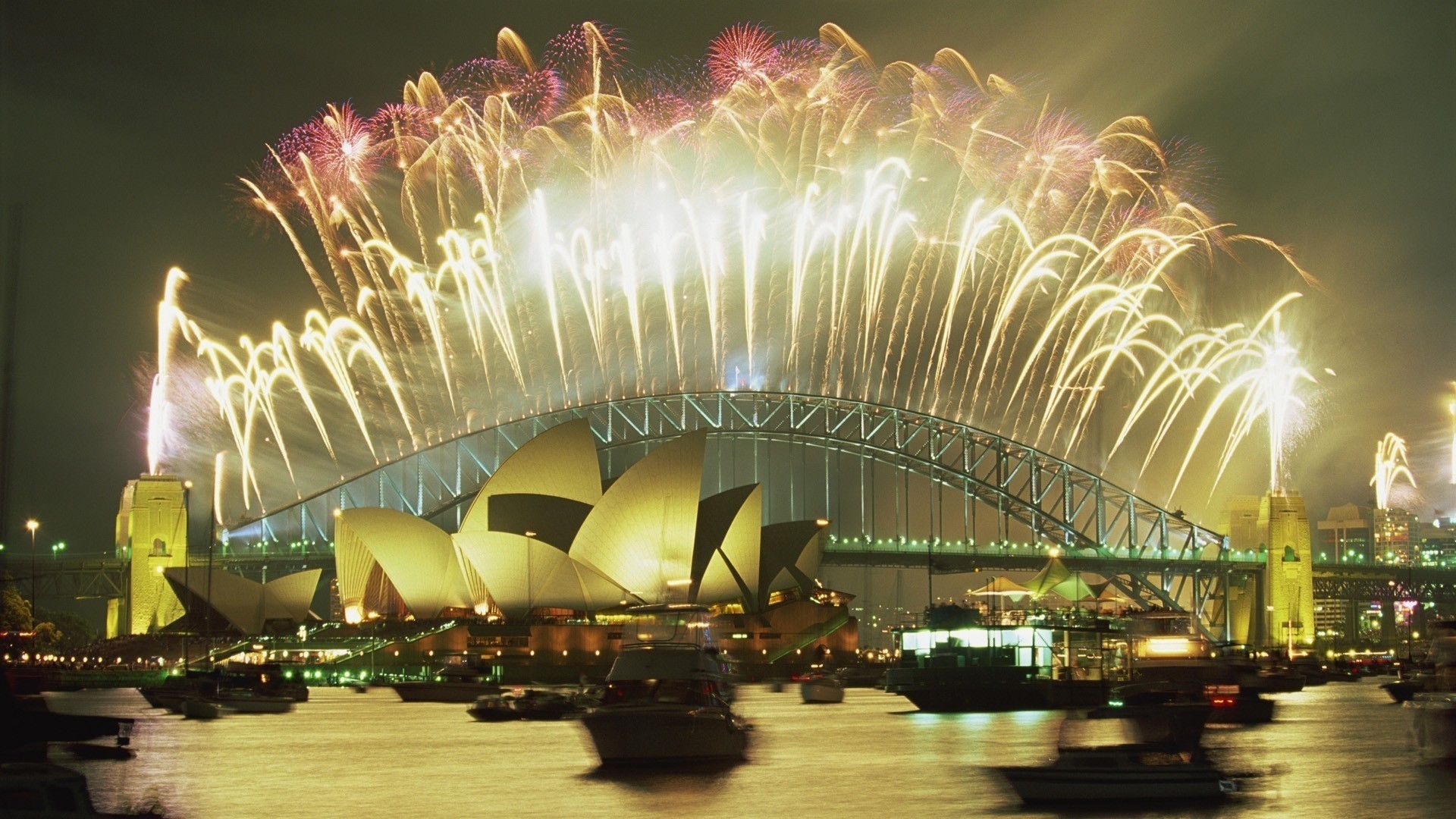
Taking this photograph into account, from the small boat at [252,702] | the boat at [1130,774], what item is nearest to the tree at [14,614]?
the small boat at [252,702]

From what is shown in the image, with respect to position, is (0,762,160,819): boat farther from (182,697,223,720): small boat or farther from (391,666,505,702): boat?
(391,666,505,702): boat

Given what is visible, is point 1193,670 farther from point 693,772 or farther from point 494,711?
point 693,772

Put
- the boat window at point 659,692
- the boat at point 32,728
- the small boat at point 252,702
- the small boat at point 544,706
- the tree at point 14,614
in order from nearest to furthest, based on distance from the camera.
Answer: the boat at point 32,728 → the boat window at point 659,692 → the small boat at point 544,706 → the small boat at point 252,702 → the tree at point 14,614

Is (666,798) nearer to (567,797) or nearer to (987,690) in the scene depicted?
(567,797)

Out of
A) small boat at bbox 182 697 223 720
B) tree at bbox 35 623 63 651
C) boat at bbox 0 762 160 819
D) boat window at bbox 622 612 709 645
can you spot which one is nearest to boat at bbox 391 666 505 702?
small boat at bbox 182 697 223 720

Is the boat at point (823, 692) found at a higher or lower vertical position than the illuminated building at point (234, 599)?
lower

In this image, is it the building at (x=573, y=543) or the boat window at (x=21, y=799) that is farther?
the building at (x=573, y=543)

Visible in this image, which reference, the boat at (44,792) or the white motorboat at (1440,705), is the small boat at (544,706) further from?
the boat at (44,792)

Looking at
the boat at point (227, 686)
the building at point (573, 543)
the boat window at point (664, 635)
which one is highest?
the building at point (573, 543)
